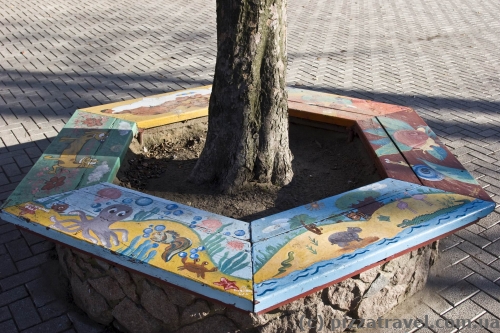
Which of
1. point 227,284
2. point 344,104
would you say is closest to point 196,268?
point 227,284

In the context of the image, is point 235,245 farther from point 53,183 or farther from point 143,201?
point 53,183

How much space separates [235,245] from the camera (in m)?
2.46

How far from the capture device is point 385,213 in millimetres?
2691

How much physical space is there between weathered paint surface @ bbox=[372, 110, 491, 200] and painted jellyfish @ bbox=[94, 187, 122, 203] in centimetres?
174

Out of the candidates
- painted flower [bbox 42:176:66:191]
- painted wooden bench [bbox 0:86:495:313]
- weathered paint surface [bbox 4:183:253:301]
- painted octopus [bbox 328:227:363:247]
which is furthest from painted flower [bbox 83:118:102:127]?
painted octopus [bbox 328:227:363:247]

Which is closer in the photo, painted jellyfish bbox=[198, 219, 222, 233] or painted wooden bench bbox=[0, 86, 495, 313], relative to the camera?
painted wooden bench bbox=[0, 86, 495, 313]

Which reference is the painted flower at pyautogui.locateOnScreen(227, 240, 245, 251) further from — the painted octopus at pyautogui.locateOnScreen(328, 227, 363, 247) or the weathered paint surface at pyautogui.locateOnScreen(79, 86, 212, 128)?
the weathered paint surface at pyautogui.locateOnScreen(79, 86, 212, 128)

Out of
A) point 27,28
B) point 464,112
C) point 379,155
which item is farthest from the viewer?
point 27,28

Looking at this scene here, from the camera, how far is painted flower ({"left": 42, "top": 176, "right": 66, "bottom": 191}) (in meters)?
2.91

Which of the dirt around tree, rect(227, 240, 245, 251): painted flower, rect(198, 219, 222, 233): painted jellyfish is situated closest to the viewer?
rect(227, 240, 245, 251): painted flower

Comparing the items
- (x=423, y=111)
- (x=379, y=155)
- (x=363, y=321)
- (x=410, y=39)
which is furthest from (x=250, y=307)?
(x=410, y=39)

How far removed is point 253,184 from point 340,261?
1126mm

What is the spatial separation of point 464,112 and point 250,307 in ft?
14.5

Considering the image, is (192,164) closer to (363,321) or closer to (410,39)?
(363,321)
